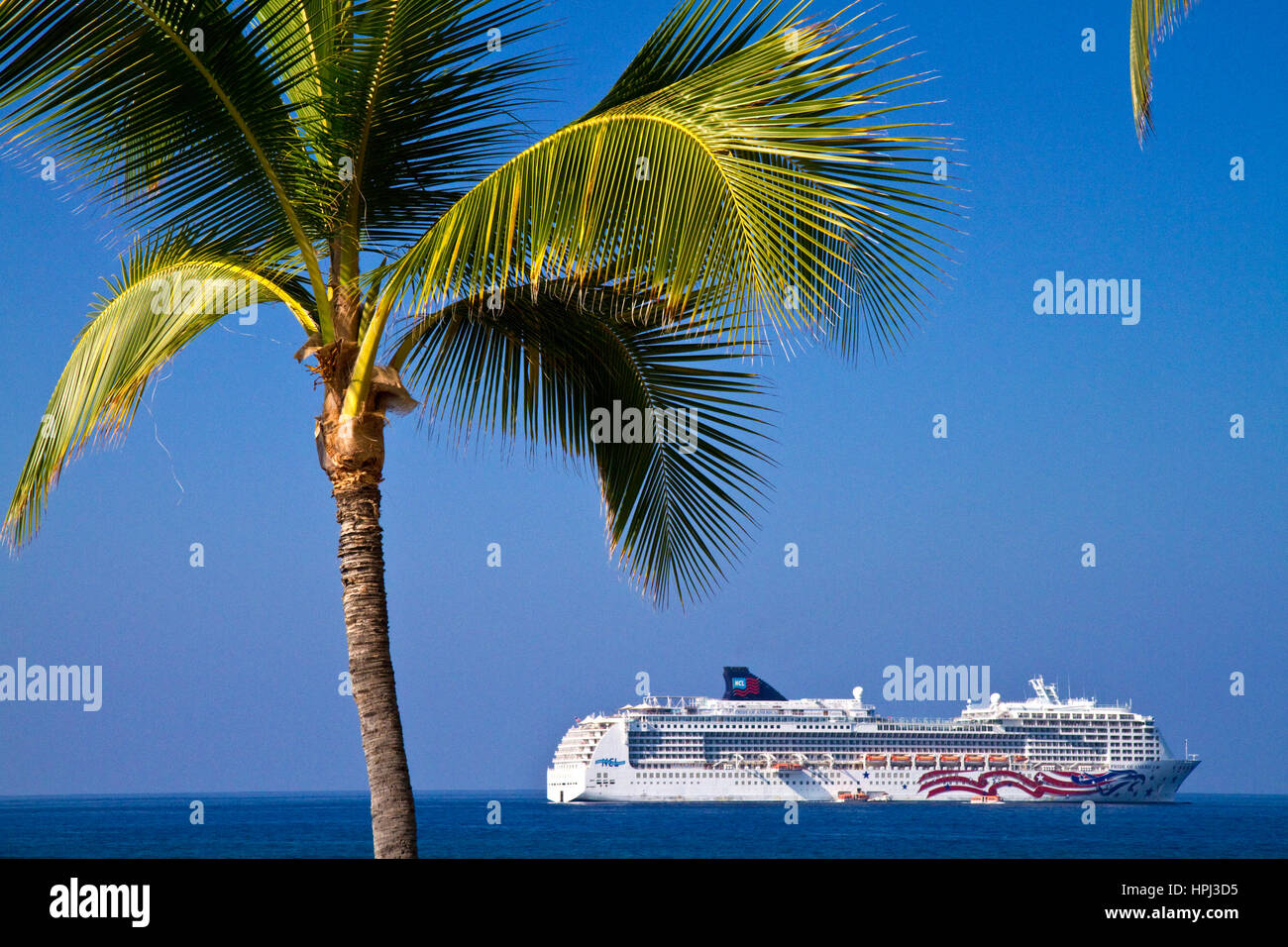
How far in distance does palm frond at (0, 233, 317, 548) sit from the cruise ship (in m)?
53.5

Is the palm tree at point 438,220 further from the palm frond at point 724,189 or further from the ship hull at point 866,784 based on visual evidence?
the ship hull at point 866,784

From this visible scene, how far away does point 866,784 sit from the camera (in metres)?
59.0

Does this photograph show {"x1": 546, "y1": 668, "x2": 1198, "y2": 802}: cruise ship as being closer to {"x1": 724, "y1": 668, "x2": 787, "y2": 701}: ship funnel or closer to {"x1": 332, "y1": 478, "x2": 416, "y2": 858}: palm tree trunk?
{"x1": 724, "y1": 668, "x2": 787, "y2": 701}: ship funnel

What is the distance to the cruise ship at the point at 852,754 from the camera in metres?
57.6

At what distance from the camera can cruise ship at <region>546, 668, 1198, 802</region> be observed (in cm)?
5756

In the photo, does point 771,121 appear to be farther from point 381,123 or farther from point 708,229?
point 381,123

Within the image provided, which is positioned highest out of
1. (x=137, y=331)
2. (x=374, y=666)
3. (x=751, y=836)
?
(x=137, y=331)

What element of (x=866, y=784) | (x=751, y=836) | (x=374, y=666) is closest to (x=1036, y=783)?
(x=866, y=784)

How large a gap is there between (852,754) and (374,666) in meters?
57.0

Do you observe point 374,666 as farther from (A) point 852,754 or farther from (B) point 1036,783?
(B) point 1036,783

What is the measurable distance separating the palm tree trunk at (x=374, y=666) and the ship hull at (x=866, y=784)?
53.5m

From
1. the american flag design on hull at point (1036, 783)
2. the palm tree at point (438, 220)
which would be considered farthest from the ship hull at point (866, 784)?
the palm tree at point (438, 220)

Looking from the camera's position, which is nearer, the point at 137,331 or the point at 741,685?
the point at 137,331
